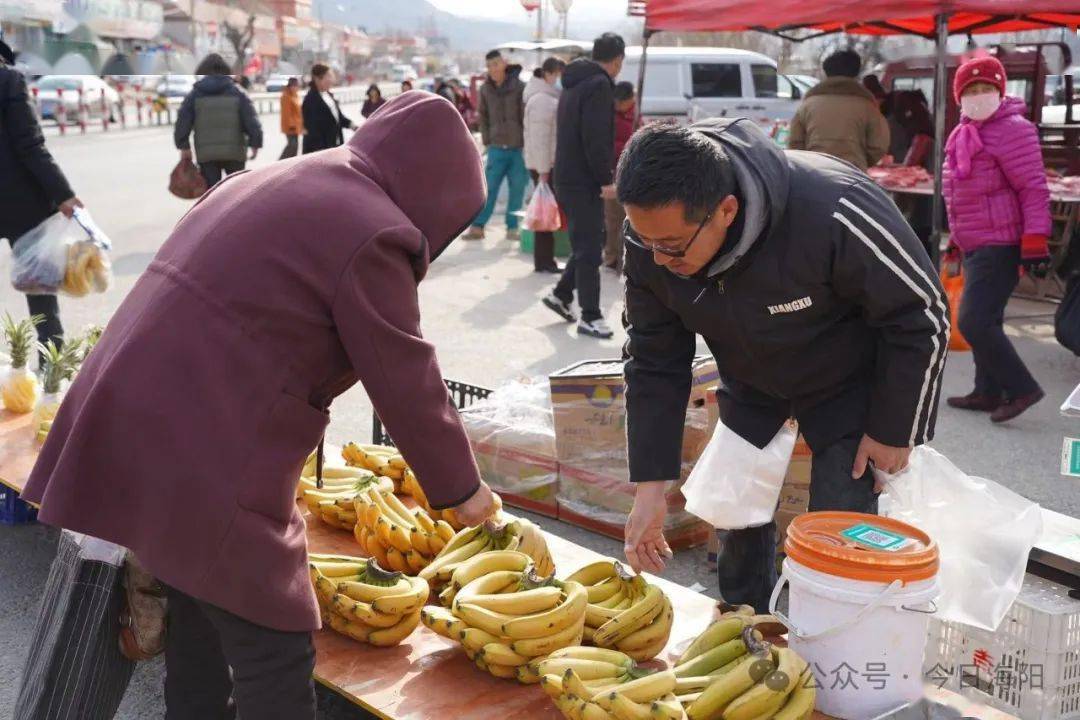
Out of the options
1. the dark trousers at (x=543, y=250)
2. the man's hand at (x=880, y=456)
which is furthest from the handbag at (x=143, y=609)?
the dark trousers at (x=543, y=250)

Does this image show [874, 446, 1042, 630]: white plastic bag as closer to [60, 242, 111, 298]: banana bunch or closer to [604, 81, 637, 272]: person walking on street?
[60, 242, 111, 298]: banana bunch

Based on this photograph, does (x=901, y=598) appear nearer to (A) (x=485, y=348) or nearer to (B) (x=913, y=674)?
(B) (x=913, y=674)

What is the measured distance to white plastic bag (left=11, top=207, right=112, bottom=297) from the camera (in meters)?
6.05

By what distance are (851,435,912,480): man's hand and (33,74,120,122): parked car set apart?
105 feet

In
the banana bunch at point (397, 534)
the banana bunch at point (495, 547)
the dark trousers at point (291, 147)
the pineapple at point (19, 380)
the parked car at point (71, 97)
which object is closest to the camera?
the banana bunch at point (495, 547)

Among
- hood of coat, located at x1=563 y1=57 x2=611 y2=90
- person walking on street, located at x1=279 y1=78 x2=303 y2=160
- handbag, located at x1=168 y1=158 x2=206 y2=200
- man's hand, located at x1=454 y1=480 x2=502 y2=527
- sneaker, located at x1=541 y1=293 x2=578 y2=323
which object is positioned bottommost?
sneaker, located at x1=541 y1=293 x2=578 y2=323

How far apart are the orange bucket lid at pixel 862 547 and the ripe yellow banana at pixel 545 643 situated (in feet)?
2.00

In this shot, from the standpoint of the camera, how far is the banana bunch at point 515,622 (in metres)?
2.90

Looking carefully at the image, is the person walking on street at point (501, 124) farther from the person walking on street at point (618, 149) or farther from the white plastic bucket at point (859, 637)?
the white plastic bucket at point (859, 637)

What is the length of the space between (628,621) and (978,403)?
4.47 metres

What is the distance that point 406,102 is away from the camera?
2521mm

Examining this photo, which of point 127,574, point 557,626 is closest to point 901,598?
point 557,626

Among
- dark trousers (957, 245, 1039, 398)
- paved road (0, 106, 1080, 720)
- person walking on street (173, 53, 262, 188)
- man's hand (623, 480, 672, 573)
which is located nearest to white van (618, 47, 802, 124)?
paved road (0, 106, 1080, 720)

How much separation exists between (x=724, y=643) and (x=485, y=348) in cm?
546
